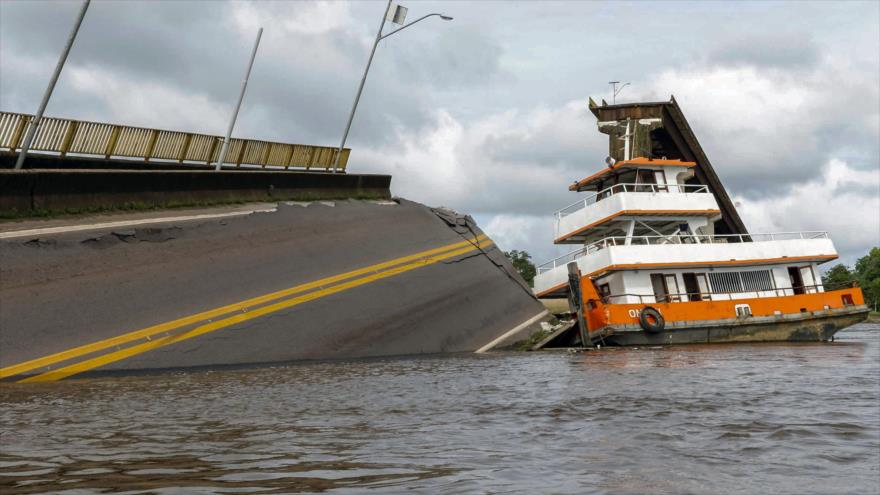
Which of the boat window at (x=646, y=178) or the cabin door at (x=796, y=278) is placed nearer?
the cabin door at (x=796, y=278)

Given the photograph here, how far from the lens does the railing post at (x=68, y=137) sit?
21984 millimetres

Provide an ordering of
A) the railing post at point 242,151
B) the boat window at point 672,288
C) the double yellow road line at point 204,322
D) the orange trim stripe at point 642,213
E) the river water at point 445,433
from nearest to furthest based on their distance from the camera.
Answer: the river water at point 445,433 < the double yellow road line at point 204,322 < the railing post at point 242,151 < the boat window at point 672,288 < the orange trim stripe at point 642,213

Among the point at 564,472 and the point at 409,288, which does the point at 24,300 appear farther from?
the point at 564,472

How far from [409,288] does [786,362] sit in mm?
10255

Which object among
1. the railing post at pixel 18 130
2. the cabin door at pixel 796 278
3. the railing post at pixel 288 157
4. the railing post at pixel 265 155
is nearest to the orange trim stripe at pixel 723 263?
the cabin door at pixel 796 278

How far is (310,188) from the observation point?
26.2m

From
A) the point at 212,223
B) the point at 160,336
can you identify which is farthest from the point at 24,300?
the point at 212,223

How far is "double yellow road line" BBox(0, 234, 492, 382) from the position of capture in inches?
584

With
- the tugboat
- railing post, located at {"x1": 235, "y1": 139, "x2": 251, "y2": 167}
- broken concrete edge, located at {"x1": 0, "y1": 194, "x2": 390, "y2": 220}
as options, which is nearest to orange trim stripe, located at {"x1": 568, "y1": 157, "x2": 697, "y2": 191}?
the tugboat

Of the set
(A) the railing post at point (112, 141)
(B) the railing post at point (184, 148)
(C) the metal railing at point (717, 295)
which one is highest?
(B) the railing post at point (184, 148)

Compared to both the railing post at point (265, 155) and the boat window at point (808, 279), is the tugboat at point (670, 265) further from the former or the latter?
the railing post at point (265, 155)

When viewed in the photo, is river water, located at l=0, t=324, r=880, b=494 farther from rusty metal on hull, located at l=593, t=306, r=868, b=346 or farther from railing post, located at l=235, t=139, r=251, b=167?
railing post, located at l=235, t=139, r=251, b=167

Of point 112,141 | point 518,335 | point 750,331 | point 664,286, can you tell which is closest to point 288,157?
point 112,141

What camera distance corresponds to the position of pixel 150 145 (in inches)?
989
